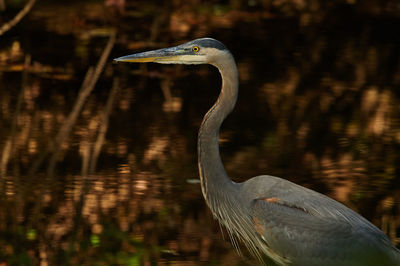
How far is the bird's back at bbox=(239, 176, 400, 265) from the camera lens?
5.20 meters

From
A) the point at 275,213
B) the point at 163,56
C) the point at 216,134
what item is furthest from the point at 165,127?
the point at 275,213

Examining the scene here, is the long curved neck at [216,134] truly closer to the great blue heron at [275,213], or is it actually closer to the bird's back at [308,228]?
the great blue heron at [275,213]

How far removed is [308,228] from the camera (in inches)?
207

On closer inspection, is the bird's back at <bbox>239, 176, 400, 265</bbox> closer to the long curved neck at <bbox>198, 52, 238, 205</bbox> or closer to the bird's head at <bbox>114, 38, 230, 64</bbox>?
the long curved neck at <bbox>198, 52, 238, 205</bbox>

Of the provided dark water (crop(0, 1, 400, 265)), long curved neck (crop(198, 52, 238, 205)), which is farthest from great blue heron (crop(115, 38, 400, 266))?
dark water (crop(0, 1, 400, 265))

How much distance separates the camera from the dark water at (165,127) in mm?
6418

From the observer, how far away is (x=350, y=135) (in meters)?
8.69

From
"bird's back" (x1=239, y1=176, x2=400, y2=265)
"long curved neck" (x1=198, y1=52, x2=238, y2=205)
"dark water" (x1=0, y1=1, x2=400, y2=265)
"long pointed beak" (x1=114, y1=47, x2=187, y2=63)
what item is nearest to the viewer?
"bird's back" (x1=239, y1=176, x2=400, y2=265)

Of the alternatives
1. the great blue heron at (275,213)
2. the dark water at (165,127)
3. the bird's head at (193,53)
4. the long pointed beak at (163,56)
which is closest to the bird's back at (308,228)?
the great blue heron at (275,213)

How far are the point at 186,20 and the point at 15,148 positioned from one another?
6033 millimetres

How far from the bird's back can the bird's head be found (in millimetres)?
915

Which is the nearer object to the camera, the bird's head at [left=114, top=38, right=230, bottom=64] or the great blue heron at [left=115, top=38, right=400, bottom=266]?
the great blue heron at [left=115, top=38, right=400, bottom=266]

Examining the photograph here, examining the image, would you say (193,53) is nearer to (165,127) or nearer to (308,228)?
(308,228)

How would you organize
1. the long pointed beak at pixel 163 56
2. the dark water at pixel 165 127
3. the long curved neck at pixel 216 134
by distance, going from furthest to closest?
1. the dark water at pixel 165 127
2. the long pointed beak at pixel 163 56
3. the long curved neck at pixel 216 134
